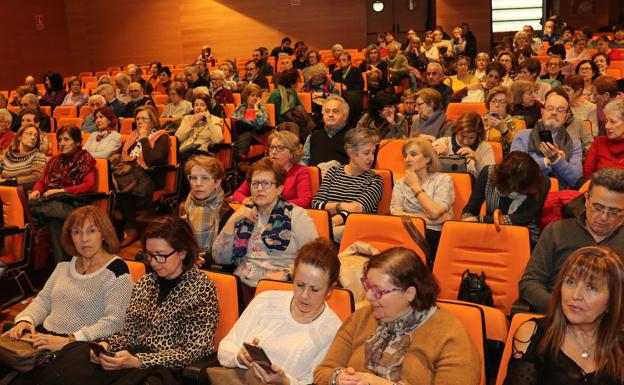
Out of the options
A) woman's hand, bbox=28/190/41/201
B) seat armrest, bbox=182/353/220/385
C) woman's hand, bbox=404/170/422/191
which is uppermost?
woman's hand, bbox=404/170/422/191

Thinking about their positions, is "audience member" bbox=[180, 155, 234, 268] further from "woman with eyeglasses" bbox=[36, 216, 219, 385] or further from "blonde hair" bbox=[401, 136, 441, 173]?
"blonde hair" bbox=[401, 136, 441, 173]

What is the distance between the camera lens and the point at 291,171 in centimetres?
420

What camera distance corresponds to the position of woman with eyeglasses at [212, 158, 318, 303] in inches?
127

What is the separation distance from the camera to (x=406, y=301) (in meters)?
2.12

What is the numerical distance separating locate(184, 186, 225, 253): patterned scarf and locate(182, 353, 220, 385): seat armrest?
45.7 inches

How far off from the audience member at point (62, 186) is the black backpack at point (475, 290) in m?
3.09

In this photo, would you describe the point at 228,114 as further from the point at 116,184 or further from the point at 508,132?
the point at 508,132

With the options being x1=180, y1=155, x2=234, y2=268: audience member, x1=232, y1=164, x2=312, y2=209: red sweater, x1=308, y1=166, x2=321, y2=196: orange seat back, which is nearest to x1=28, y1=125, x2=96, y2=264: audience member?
x1=232, y1=164, x2=312, y2=209: red sweater

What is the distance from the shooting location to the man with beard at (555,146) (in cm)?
395

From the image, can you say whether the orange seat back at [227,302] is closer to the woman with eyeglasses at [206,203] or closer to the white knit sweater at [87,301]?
the white knit sweater at [87,301]

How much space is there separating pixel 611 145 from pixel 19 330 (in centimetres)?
335

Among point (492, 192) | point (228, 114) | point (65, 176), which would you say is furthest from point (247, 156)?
point (492, 192)

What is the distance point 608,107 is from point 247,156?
142 inches

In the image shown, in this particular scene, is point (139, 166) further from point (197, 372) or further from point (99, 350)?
point (197, 372)
